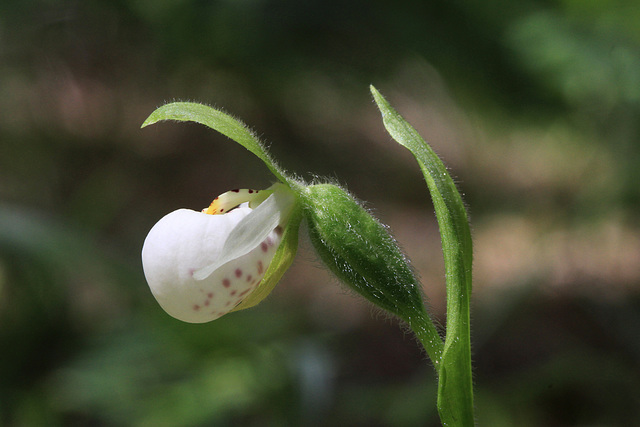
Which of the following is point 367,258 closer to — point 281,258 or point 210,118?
point 281,258

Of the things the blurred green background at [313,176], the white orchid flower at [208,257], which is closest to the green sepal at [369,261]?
the white orchid flower at [208,257]

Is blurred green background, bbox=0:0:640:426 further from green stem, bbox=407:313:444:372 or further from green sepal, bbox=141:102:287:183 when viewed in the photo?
green sepal, bbox=141:102:287:183

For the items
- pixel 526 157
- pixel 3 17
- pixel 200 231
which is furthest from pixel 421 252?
pixel 200 231

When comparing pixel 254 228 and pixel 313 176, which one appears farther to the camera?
pixel 313 176

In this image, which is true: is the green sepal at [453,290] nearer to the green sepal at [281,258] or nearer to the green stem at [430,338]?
the green stem at [430,338]

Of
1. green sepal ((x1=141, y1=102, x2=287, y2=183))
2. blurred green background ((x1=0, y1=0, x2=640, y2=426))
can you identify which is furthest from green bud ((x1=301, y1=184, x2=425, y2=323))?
blurred green background ((x1=0, y1=0, x2=640, y2=426))

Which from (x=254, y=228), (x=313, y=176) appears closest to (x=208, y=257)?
(x=254, y=228)

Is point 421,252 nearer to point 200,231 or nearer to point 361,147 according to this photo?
point 361,147
